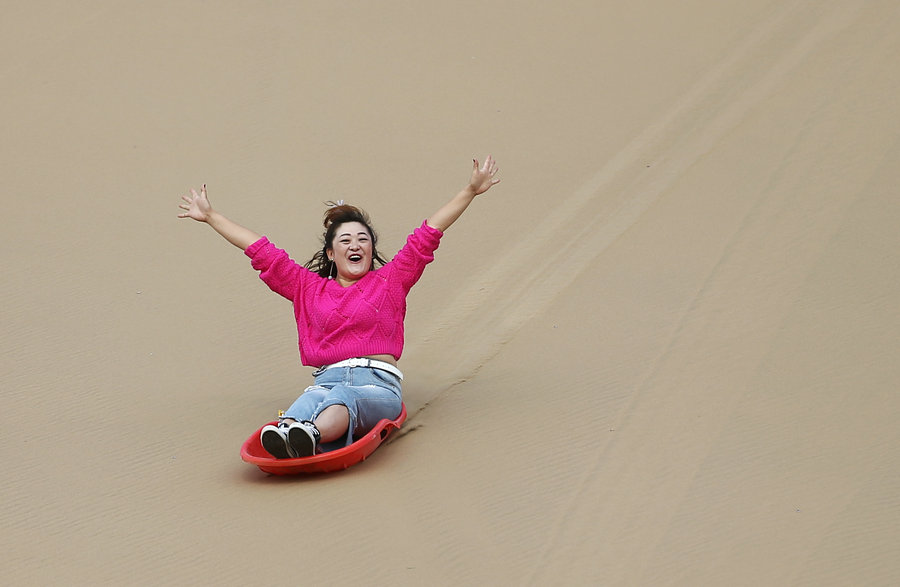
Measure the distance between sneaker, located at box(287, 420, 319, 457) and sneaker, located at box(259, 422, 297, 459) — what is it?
1 cm

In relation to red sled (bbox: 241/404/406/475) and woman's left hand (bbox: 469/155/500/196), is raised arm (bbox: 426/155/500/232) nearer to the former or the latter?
woman's left hand (bbox: 469/155/500/196)

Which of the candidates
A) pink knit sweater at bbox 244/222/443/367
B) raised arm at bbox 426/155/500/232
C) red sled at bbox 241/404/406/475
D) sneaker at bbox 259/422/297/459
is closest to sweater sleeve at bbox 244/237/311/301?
pink knit sweater at bbox 244/222/443/367

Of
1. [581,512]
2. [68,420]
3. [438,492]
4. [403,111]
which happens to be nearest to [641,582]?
[581,512]

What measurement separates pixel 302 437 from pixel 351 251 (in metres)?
1.07

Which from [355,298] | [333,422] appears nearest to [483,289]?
[355,298]

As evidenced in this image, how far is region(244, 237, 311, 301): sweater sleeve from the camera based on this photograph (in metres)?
5.41

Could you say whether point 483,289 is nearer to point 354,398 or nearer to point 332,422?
point 354,398

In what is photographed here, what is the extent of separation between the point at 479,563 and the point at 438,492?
22.1 inches

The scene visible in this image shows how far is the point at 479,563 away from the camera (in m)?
4.22

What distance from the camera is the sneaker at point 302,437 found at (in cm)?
467

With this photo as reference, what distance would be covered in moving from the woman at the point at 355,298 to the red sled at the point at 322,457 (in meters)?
0.11

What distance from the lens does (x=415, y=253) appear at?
537cm

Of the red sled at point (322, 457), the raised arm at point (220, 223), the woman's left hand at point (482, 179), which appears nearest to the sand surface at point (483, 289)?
the red sled at point (322, 457)

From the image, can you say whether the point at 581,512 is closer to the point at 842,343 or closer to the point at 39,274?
the point at 842,343
